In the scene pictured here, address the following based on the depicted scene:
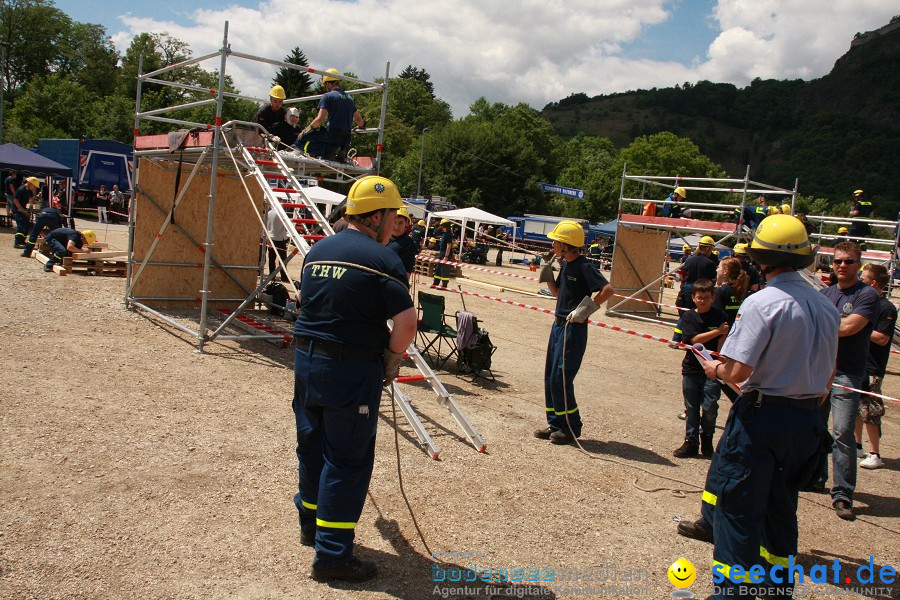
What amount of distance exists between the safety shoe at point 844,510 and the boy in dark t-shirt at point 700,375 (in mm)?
1220

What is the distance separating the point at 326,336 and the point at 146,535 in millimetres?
1731

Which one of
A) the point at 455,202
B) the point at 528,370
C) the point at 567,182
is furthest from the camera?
the point at 567,182

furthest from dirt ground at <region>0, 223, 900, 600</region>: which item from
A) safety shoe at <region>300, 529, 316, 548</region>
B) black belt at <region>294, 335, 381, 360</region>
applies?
black belt at <region>294, 335, 381, 360</region>

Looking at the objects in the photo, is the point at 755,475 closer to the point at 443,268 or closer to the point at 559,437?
the point at 559,437

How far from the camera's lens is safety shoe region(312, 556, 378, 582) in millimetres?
3510

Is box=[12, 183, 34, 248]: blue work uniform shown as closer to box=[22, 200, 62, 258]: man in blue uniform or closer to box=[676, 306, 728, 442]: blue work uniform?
box=[22, 200, 62, 258]: man in blue uniform

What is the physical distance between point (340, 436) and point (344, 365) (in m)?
0.38

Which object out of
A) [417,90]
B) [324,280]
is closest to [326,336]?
[324,280]

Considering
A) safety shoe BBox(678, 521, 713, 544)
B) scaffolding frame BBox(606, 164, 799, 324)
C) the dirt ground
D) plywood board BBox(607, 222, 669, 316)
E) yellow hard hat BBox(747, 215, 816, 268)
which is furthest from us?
plywood board BBox(607, 222, 669, 316)

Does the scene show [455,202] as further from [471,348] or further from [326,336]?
[326,336]

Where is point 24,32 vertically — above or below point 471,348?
above

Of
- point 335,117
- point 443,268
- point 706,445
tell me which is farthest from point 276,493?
point 443,268

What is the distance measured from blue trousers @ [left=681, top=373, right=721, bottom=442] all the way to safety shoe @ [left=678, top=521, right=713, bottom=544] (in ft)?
5.60

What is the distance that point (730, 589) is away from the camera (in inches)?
133
